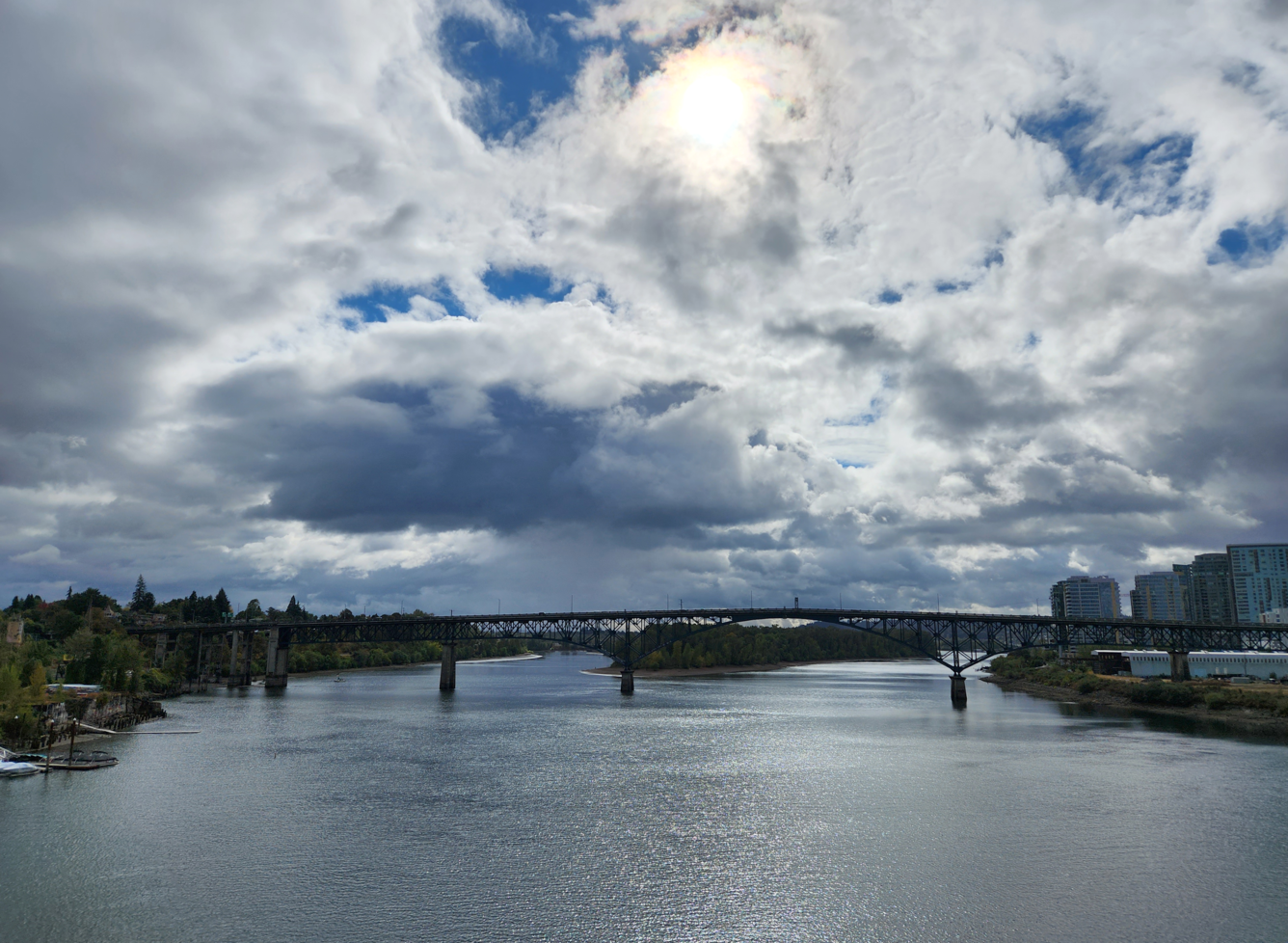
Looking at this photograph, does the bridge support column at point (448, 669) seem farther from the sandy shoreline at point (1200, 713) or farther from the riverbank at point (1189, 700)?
the riverbank at point (1189, 700)

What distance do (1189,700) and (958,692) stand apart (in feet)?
110

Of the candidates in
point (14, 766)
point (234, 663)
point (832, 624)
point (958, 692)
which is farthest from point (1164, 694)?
point (234, 663)

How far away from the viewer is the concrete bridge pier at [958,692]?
455 feet

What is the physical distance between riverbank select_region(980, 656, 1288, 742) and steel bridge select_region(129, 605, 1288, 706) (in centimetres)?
824

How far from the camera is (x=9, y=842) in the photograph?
4566 centimetres

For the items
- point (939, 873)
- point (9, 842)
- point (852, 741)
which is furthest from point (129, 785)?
point (852, 741)

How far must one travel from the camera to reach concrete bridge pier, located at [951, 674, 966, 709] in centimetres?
13862

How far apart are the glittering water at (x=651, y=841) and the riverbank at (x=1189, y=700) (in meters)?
20.7

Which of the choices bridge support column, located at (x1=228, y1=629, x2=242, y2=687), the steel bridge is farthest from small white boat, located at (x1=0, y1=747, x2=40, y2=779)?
bridge support column, located at (x1=228, y1=629, x2=242, y2=687)

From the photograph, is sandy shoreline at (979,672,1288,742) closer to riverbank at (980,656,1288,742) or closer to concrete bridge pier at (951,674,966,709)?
riverbank at (980,656,1288,742)

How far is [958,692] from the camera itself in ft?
461

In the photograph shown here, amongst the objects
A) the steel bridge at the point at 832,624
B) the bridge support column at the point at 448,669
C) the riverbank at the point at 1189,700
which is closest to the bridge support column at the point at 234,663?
the steel bridge at the point at 832,624

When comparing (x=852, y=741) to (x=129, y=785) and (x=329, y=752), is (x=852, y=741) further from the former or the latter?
(x=129, y=785)

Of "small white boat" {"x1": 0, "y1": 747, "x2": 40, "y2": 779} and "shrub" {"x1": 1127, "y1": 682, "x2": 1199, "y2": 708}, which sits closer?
"small white boat" {"x1": 0, "y1": 747, "x2": 40, "y2": 779}
